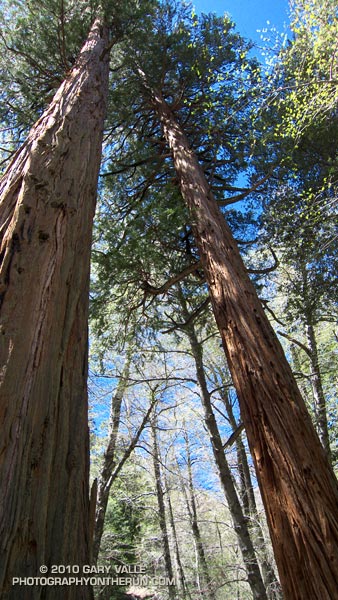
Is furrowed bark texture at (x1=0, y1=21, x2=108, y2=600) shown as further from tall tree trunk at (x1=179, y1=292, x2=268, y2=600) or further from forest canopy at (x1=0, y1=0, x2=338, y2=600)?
tall tree trunk at (x1=179, y1=292, x2=268, y2=600)

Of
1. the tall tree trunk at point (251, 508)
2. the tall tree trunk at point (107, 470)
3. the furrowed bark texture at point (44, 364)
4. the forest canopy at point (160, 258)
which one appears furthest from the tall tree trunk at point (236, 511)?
the furrowed bark texture at point (44, 364)

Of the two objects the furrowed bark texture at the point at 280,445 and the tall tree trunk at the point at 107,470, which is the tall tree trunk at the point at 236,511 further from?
the furrowed bark texture at the point at 280,445

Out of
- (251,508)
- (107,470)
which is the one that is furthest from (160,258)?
(251,508)

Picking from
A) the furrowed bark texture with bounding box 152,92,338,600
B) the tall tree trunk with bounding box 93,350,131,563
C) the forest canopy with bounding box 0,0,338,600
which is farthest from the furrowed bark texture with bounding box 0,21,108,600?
the tall tree trunk with bounding box 93,350,131,563

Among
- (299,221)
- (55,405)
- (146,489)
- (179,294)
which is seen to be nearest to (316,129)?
(299,221)

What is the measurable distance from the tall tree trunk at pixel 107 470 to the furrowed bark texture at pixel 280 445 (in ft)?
12.0

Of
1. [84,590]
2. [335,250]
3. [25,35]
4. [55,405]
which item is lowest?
[84,590]

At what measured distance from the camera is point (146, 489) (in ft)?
43.4

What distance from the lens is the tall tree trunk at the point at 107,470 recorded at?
730 centimetres

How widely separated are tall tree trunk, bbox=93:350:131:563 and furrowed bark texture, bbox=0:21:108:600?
4562 millimetres

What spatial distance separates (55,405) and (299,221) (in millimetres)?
5534

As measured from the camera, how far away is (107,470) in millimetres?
7750

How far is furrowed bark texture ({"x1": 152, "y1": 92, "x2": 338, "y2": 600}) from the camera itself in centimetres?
185

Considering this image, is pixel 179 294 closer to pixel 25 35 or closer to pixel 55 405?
pixel 25 35
